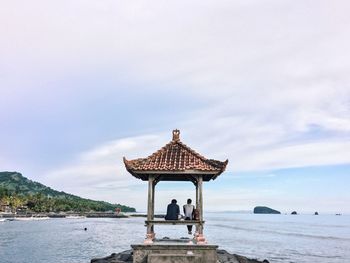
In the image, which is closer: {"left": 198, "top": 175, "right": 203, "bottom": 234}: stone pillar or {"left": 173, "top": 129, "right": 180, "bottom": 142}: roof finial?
{"left": 198, "top": 175, "right": 203, "bottom": 234}: stone pillar

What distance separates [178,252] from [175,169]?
3.40 metres

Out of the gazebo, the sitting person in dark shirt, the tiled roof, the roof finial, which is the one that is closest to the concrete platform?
the gazebo

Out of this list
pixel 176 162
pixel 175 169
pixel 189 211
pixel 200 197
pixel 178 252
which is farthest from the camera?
pixel 189 211

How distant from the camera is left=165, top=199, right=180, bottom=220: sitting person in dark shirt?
61.3 ft

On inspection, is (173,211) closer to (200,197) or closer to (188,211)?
(188,211)

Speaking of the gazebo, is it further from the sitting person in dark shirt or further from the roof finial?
the sitting person in dark shirt

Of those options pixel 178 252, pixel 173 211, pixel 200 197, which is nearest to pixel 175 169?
pixel 200 197

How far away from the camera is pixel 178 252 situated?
17156 millimetres

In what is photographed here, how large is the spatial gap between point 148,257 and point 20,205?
18678cm

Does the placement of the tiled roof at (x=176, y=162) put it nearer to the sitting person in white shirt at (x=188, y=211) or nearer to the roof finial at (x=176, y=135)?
the roof finial at (x=176, y=135)

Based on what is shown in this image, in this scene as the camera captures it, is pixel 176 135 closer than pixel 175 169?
No

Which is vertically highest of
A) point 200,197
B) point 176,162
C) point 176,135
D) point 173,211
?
point 176,135

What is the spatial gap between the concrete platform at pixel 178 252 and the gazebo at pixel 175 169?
1.13 ft

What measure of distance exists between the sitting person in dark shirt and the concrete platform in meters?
1.63
